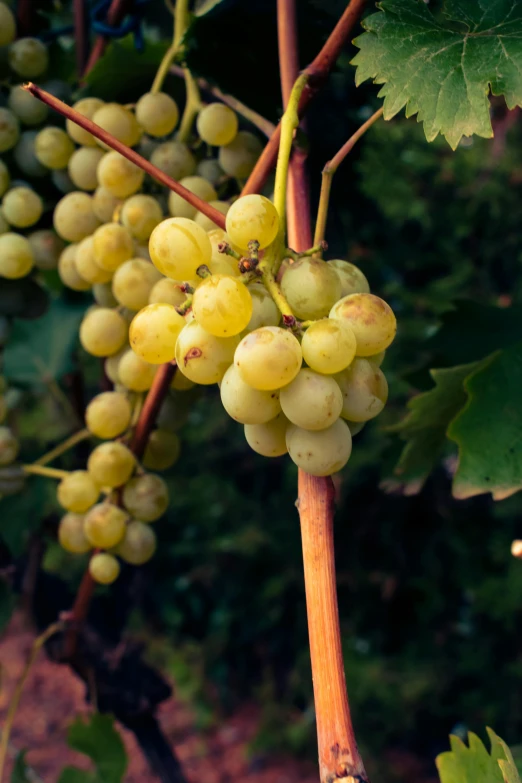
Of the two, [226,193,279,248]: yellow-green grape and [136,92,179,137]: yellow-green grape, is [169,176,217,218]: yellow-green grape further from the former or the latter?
[226,193,279,248]: yellow-green grape

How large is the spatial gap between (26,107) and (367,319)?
0.40 metres

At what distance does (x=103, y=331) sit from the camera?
1.69 ft

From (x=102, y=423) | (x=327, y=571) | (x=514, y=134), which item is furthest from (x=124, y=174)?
(x=514, y=134)

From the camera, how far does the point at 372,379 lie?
336 mm

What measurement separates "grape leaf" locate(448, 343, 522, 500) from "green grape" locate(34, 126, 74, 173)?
343 millimetres

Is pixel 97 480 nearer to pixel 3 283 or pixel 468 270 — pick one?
pixel 3 283

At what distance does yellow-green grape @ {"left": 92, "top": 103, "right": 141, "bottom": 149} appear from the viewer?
50cm

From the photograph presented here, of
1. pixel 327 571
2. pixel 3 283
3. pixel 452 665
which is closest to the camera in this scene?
pixel 327 571

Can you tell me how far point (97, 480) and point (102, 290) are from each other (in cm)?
14

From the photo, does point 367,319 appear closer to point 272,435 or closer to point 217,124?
point 272,435

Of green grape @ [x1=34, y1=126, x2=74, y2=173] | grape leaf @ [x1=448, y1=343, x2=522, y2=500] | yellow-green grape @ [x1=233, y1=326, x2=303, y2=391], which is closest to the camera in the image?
yellow-green grape @ [x1=233, y1=326, x2=303, y2=391]

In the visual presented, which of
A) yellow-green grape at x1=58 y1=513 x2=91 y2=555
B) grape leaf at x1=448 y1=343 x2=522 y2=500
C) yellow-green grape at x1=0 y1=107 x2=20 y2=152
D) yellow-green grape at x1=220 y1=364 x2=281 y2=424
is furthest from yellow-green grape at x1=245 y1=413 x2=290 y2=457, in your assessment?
yellow-green grape at x1=0 y1=107 x2=20 y2=152

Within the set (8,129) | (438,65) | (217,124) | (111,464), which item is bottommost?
(111,464)

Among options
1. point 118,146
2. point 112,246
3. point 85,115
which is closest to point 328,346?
point 118,146
